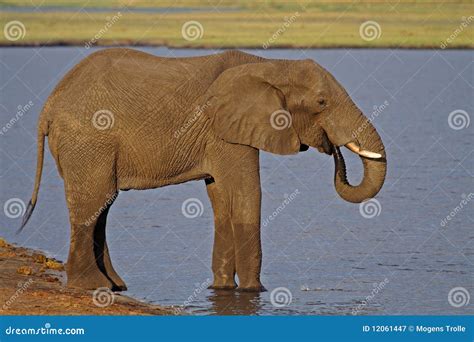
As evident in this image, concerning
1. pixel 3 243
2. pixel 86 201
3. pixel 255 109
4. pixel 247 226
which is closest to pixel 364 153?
pixel 255 109

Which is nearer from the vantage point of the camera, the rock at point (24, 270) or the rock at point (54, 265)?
the rock at point (24, 270)

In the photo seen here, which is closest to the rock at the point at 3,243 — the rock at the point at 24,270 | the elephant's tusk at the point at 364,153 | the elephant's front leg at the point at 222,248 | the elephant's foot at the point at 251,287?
the rock at the point at 24,270

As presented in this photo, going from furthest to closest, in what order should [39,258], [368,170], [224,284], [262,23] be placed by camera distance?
1. [262,23]
2. [39,258]
3. [224,284]
4. [368,170]

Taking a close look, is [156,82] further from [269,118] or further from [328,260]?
[328,260]

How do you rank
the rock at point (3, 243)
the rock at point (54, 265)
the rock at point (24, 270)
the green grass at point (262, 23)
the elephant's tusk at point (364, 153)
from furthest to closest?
the green grass at point (262, 23), the rock at point (3, 243), the rock at point (54, 265), the rock at point (24, 270), the elephant's tusk at point (364, 153)

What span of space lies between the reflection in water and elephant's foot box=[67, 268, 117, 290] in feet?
3.35

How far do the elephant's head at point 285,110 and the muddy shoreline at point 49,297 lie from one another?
1.87 metres

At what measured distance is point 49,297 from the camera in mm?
13805

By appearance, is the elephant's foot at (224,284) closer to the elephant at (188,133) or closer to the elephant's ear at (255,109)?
the elephant at (188,133)

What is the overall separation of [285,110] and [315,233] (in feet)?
12.3

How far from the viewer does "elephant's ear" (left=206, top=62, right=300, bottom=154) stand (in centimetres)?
1506

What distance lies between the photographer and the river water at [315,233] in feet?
49.9

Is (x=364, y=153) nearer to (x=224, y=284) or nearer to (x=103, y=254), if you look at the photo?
(x=224, y=284)

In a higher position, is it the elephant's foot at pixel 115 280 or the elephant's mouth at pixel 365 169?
the elephant's mouth at pixel 365 169
